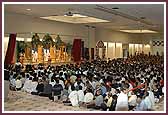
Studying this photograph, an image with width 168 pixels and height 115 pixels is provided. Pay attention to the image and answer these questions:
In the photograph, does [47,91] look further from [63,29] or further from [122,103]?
[63,29]

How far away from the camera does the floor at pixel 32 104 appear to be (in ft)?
24.3

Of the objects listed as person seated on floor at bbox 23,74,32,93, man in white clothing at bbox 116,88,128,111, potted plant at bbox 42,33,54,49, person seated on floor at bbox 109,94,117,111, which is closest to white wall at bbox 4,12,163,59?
potted plant at bbox 42,33,54,49

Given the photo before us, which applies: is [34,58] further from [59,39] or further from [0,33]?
[0,33]

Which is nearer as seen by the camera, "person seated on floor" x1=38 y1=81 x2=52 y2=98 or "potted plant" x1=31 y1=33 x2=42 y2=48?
"person seated on floor" x1=38 y1=81 x2=52 y2=98

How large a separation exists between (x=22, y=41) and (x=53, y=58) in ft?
7.06

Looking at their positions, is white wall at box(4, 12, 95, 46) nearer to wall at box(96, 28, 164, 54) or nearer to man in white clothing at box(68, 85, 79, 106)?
wall at box(96, 28, 164, 54)

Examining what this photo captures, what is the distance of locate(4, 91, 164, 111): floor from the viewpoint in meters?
7.41

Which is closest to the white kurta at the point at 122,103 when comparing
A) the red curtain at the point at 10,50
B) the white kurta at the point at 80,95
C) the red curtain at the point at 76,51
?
the white kurta at the point at 80,95

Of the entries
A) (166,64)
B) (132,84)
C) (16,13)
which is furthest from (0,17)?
(16,13)

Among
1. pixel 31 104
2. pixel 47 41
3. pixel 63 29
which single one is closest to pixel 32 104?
pixel 31 104

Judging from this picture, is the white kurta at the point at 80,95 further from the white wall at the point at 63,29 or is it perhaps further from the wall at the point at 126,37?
the wall at the point at 126,37

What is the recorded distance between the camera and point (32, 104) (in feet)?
26.9

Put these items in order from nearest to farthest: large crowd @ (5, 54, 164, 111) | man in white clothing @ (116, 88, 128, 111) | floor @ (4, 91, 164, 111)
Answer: floor @ (4, 91, 164, 111) → man in white clothing @ (116, 88, 128, 111) → large crowd @ (5, 54, 164, 111)

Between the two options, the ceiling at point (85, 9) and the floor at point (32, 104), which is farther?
the ceiling at point (85, 9)
